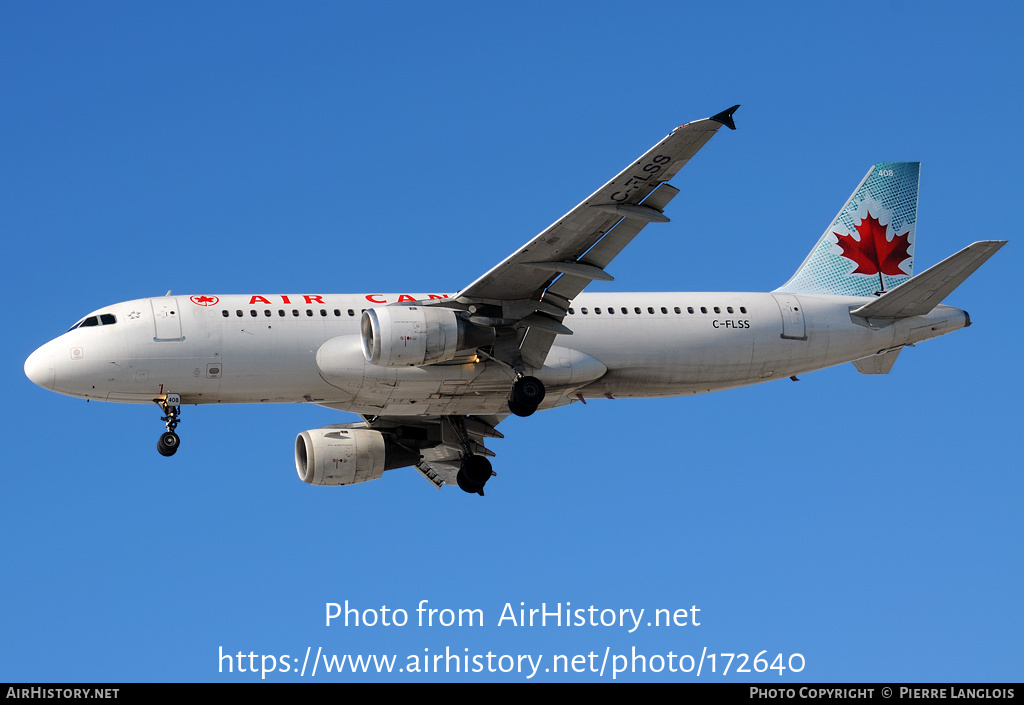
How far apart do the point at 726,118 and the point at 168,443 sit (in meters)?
16.6

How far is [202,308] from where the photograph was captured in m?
39.5

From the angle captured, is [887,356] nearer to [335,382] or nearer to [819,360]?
[819,360]

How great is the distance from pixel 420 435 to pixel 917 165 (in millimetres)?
17398

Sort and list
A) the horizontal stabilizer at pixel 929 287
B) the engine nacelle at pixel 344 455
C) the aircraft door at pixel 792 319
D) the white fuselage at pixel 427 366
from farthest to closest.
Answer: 1. the engine nacelle at pixel 344 455
2. the aircraft door at pixel 792 319
3. the horizontal stabilizer at pixel 929 287
4. the white fuselage at pixel 427 366

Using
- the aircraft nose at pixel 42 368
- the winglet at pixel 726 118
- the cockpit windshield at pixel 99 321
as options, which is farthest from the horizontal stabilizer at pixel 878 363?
the aircraft nose at pixel 42 368

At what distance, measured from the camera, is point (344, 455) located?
4475 cm

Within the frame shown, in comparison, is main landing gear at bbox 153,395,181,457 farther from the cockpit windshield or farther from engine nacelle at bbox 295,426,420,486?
engine nacelle at bbox 295,426,420,486

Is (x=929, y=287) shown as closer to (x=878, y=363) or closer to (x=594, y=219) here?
(x=878, y=363)

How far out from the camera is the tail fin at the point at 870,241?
1777 inches

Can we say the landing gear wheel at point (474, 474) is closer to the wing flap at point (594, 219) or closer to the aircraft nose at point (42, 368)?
the wing flap at point (594, 219)

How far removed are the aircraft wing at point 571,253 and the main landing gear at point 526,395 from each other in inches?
19.8

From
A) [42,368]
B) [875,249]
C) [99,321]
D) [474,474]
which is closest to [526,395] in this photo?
[474,474]

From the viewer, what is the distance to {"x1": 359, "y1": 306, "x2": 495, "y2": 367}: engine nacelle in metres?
37.5
